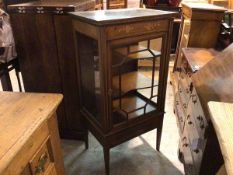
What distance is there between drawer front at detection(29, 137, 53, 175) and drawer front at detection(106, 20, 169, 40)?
61cm

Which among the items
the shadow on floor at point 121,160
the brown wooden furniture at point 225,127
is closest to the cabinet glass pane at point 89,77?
the shadow on floor at point 121,160

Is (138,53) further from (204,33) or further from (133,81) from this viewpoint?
(204,33)

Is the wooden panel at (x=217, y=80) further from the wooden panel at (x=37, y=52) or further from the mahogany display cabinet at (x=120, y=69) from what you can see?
the wooden panel at (x=37, y=52)

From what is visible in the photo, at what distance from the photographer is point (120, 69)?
4.62ft

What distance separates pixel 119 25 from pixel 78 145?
1.19m

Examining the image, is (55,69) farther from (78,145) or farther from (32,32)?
(78,145)

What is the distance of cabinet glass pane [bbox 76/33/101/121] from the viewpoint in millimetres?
1383

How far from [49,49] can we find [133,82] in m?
0.67

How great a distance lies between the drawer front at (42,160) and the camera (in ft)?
2.75

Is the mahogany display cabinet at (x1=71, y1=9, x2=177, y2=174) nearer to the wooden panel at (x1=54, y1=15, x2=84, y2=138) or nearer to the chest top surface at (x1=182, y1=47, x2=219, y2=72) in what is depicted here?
the wooden panel at (x1=54, y1=15, x2=84, y2=138)

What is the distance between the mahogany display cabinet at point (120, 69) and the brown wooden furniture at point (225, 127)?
0.63m

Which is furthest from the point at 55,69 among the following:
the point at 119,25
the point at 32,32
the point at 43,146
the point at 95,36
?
the point at 43,146

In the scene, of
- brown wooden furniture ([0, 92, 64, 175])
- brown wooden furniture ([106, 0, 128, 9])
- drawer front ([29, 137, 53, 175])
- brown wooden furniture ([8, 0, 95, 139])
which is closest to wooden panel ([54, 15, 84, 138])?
brown wooden furniture ([8, 0, 95, 139])

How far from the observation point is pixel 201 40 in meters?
Result: 2.05
